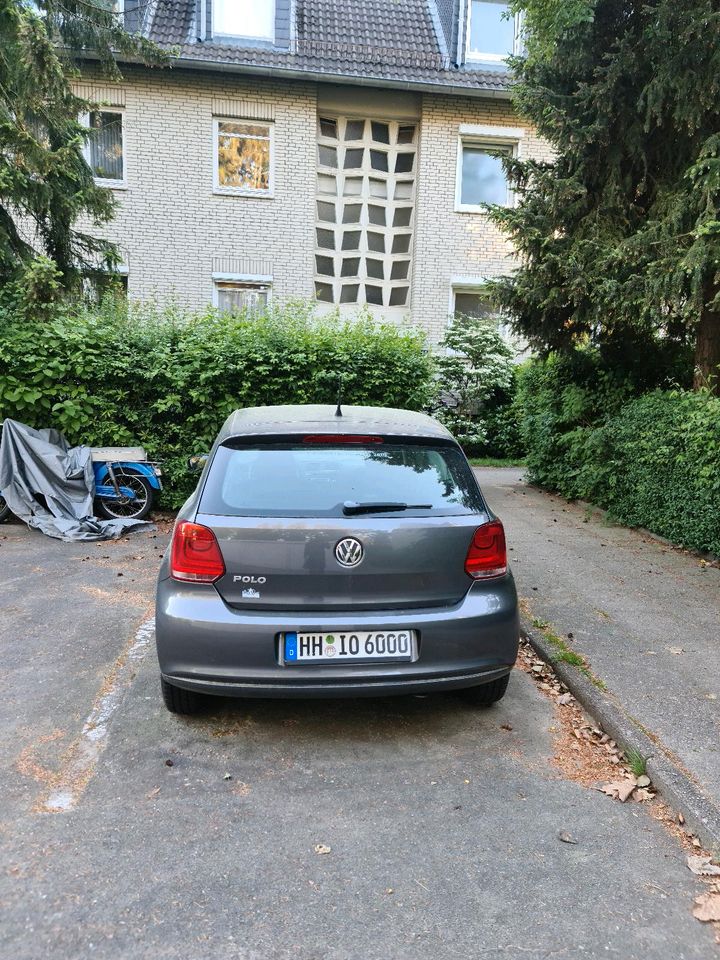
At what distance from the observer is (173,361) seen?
8.39 meters

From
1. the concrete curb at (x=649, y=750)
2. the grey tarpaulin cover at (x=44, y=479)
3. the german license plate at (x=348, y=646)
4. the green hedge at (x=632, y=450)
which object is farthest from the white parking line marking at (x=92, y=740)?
the green hedge at (x=632, y=450)

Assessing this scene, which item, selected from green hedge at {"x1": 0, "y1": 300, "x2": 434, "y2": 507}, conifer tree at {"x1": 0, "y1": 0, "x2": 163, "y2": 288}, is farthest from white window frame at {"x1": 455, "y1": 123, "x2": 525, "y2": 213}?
green hedge at {"x1": 0, "y1": 300, "x2": 434, "y2": 507}

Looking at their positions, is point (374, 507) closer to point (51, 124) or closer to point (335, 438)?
point (335, 438)

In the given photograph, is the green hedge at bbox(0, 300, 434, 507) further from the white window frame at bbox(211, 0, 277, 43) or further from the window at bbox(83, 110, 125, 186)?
the white window frame at bbox(211, 0, 277, 43)

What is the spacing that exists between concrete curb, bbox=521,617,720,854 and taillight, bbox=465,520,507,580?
1010mm

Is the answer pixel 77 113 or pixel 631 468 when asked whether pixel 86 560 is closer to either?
pixel 631 468

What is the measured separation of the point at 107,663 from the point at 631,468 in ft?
20.3

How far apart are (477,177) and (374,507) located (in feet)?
50.5

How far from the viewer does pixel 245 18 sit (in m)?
15.8

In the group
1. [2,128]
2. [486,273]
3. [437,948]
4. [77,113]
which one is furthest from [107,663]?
[486,273]

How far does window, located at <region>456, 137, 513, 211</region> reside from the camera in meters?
16.4

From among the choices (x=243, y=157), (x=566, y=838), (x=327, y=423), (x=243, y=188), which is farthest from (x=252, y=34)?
(x=566, y=838)

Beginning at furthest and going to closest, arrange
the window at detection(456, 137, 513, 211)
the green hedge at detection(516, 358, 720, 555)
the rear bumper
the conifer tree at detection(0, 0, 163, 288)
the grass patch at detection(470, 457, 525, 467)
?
the window at detection(456, 137, 513, 211) < the grass patch at detection(470, 457, 525, 467) < the conifer tree at detection(0, 0, 163, 288) < the green hedge at detection(516, 358, 720, 555) < the rear bumper

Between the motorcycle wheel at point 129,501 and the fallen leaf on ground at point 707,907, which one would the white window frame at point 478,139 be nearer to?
the motorcycle wheel at point 129,501
